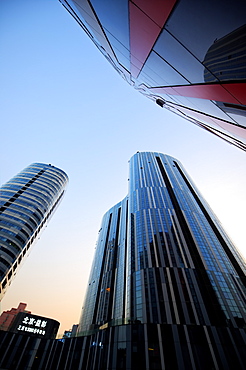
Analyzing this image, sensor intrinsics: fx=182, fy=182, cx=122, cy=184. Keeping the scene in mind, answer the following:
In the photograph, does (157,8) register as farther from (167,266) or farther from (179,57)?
(167,266)

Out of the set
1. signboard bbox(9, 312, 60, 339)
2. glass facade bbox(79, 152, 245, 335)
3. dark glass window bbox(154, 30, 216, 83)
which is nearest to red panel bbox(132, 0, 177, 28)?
dark glass window bbox(154, 30, 216, 83)

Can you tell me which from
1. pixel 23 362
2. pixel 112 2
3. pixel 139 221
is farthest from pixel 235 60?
pixel 139 221

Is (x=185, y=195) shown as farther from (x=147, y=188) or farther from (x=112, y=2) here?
(x=112, y=2)

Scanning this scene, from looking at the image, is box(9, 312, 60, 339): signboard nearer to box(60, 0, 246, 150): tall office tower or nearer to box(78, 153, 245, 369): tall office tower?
box(78, 153, 245, 369): tall office tower

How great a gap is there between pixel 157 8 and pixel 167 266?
5805 centimetres

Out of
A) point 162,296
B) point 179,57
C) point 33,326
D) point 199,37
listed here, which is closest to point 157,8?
point 199,37

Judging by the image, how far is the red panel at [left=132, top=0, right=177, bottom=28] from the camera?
3240mm

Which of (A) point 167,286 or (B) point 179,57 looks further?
(A) point 167,286

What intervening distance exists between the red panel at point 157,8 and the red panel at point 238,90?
76.8 inches

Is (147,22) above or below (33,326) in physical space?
below

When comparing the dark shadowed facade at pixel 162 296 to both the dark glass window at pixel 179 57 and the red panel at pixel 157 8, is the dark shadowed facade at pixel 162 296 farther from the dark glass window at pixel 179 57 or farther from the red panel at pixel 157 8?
the red panel at pixel 157 8

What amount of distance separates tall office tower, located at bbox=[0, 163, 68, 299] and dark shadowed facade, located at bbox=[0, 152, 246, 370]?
91.1ft

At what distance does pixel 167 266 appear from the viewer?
53.3 metres

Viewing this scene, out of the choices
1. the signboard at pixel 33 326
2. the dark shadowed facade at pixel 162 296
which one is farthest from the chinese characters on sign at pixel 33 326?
the dark shadowed facade at pixel 162 296
